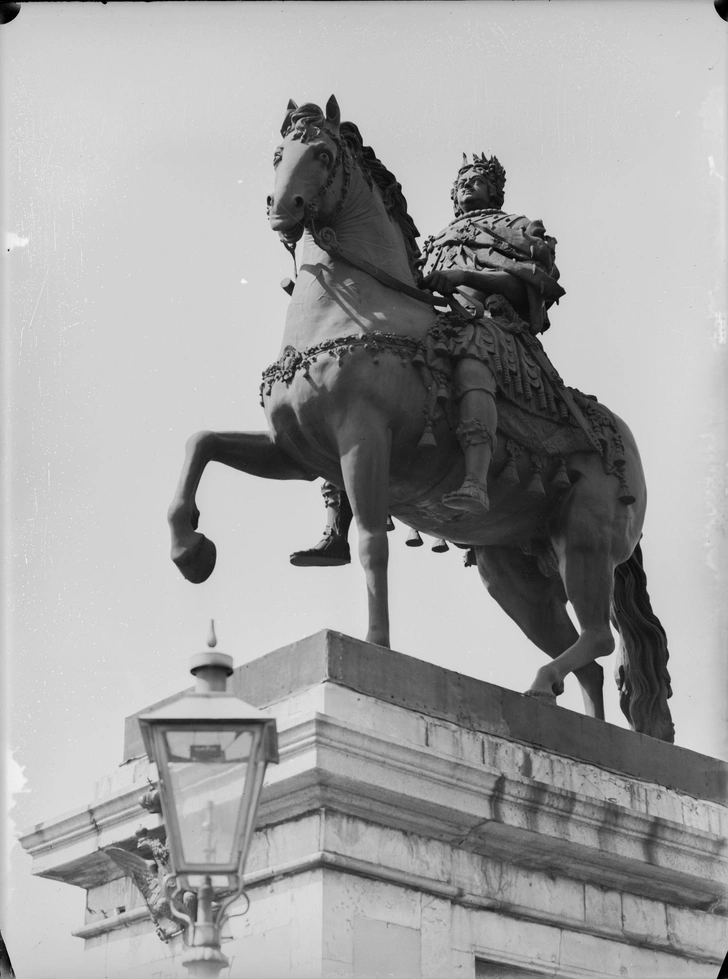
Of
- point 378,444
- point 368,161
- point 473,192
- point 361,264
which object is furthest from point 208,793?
point 473,192

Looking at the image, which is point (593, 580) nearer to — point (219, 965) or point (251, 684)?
point (251, 684)

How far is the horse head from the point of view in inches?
396

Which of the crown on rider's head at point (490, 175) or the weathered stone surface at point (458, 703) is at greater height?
the crown on rider's head at point (490, 175)

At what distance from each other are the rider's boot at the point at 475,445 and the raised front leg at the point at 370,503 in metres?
0.42

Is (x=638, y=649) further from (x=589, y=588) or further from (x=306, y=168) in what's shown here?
(x=306, y=168)

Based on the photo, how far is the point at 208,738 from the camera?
5836mm

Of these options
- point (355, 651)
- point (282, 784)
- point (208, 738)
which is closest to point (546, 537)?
point (355, 651)

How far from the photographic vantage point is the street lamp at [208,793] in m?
5.77

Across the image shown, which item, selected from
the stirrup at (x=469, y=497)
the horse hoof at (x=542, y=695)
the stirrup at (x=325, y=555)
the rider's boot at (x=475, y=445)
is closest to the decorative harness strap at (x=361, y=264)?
the rider's boot at (x=475, y=445)

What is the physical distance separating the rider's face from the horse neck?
1.45 m

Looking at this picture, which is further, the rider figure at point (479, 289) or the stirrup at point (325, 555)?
the stirrup at point (325, 555)

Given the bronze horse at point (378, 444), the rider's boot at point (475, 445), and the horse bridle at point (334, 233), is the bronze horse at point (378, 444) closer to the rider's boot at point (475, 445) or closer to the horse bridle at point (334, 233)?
the horse bridle at point (334, 233)

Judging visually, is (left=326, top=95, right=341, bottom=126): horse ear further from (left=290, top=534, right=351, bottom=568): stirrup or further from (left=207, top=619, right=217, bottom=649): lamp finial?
(left=207, top=619, right=217, bottom=649): lamp finial

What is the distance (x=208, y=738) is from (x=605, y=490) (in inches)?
222
